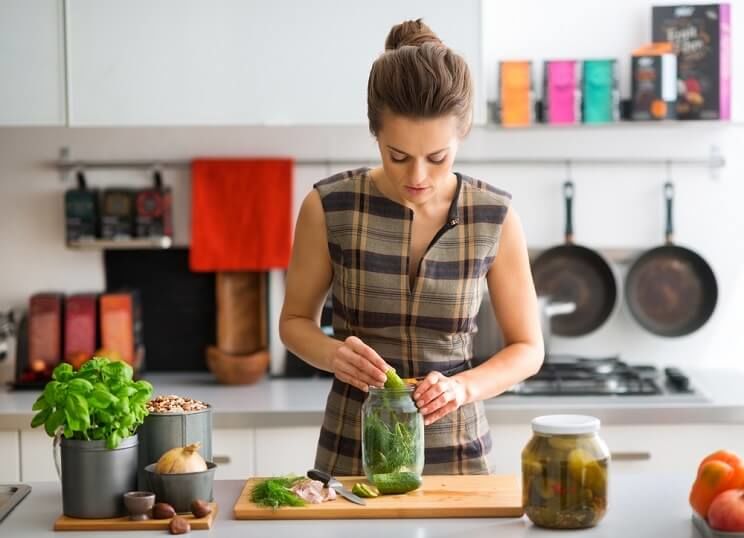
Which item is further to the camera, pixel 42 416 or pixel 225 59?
pixel 225 59

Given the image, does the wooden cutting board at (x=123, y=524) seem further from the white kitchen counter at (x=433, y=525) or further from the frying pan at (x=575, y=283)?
the frying pan at (x=575, y=283)

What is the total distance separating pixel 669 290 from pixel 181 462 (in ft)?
7.28

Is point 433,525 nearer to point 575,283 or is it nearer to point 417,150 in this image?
point 417,150

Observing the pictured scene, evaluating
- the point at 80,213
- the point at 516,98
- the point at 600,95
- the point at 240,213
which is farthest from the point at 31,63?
the point at 600,95

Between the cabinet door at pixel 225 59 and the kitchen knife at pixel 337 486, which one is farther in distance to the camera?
the cabinet door at pixel 225 59

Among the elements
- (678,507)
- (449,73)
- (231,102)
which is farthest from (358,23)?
(678,507)

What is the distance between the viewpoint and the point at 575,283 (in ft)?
11.8

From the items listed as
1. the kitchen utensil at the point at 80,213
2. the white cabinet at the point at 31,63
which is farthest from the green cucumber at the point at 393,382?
the kitchen utensil at the point at 80,213

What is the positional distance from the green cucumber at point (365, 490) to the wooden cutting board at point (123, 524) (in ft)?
0.80

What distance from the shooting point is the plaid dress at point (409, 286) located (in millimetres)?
2182

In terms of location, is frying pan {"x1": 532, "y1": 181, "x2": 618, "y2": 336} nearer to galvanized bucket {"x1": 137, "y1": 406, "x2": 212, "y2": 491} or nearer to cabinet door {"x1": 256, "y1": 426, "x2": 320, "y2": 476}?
cabinet door {"x1": 256, "y1": 426, "x2": 320, "y2": 476}

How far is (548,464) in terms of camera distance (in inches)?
65.3

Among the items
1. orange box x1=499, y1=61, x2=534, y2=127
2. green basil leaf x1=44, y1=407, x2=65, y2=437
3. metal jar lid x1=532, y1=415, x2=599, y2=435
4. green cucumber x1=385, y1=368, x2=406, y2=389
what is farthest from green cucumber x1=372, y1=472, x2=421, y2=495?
orange box x1=499, y1=61, x2=534, y2=127

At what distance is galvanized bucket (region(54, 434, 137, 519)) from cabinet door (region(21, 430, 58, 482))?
4.42ft
